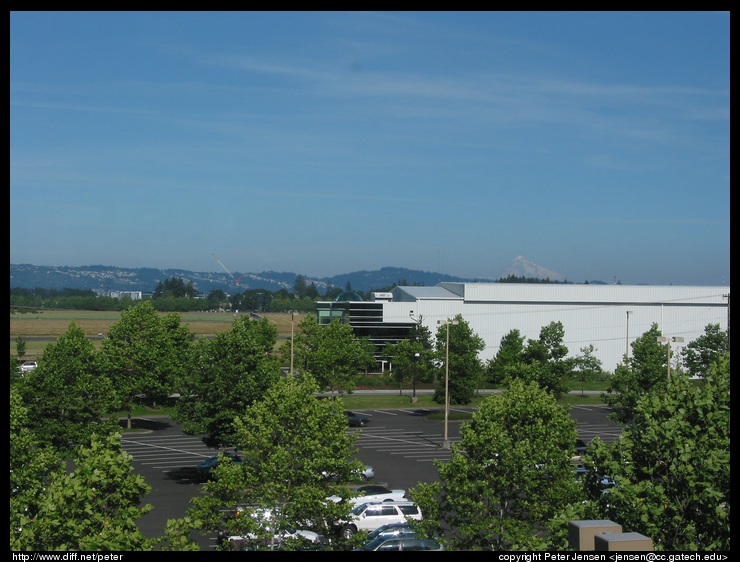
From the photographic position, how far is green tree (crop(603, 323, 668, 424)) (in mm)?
27156

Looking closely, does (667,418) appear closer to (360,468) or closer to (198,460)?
(360,468)

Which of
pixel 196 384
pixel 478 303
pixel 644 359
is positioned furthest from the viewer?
pixel 478 303

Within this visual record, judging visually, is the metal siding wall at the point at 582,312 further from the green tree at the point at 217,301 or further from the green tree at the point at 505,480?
the green tree at the point at 217,301

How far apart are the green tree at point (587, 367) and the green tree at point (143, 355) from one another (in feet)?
73.9

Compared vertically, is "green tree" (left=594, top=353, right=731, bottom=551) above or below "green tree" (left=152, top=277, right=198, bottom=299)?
below

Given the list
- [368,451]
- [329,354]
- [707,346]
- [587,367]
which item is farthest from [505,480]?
[587,367]

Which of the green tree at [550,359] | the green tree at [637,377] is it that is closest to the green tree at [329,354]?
the green tree at [550,359]

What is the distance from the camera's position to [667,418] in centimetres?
1071

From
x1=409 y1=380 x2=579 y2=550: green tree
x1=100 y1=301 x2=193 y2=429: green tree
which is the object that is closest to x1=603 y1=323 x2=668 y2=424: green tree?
x1=409 y1=380 x2=579 y2=550: green tree

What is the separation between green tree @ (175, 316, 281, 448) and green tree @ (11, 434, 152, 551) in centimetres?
1424

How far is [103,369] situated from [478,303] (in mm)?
37073

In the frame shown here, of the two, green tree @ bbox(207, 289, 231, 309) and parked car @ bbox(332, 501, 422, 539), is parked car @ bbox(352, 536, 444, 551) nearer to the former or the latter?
parked car @ bbox(332, 501, 422, 539)

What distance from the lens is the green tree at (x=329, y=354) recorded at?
1615 inches
